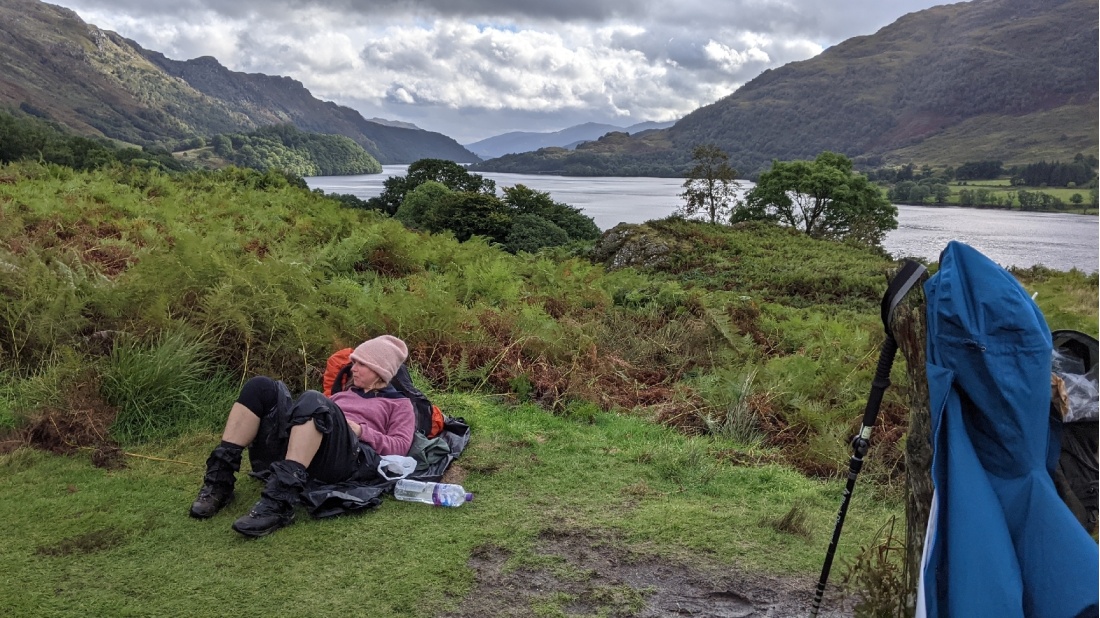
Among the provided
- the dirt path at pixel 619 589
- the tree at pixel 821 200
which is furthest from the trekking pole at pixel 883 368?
the tree at pixel 821 200

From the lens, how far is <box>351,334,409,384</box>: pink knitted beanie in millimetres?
4828

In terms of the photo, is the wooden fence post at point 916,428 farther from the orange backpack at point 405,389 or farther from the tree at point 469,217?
the tree at point 469,217

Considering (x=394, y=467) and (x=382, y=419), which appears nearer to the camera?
(x=394, y=467)

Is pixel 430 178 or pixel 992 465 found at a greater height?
pixel 430 178

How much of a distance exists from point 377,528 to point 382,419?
3.17ft

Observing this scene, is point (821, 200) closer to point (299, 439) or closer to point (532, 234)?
point (532, 234)

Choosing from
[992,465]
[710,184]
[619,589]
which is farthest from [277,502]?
[710,184]

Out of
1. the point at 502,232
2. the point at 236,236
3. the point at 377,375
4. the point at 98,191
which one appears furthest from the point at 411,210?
the point at 377,375

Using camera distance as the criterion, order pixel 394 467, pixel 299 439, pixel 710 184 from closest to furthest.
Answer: pixel 299 439 → pixel 394 467 → pixel 710 184

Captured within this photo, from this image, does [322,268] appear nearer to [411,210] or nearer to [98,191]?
[98,191]

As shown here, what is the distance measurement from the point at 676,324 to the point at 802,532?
5.72 m

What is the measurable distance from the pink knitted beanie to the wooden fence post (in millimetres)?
3459

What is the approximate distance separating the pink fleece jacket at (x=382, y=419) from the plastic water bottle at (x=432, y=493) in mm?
337

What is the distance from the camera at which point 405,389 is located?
5.11 meters
